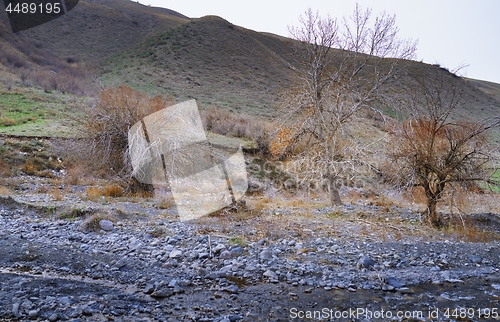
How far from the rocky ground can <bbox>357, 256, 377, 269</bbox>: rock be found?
0.09 feet

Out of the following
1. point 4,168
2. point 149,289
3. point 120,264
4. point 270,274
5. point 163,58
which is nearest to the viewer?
point 149,289

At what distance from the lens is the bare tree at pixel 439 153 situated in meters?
9.25

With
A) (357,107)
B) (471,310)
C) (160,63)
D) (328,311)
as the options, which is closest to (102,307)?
(328,311)

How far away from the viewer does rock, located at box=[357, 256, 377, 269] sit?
698 centimetres

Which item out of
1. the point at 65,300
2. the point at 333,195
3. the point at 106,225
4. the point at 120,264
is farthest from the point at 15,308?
the point at 333,195

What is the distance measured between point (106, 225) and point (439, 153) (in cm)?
825

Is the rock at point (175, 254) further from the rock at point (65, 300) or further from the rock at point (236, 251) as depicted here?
the rock at point (65, 300)

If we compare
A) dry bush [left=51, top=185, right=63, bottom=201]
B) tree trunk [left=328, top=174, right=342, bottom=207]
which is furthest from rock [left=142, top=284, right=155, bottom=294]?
tree trunk [left=328, top=174, right=342, bottom=207]

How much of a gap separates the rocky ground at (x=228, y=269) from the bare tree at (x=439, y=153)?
1238 mm

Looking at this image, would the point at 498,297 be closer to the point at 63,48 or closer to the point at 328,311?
the point at 328,311

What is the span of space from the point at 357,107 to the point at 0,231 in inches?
411

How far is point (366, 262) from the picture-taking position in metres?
7.04

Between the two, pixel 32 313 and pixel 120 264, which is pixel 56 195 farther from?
pixel 32 313

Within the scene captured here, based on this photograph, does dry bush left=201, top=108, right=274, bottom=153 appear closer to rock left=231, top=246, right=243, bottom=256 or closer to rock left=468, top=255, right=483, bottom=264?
rock left=231, top=246, right=243, bottom=256
